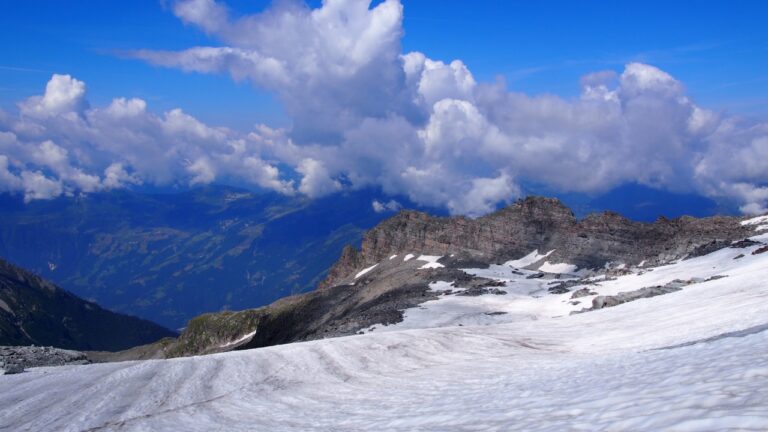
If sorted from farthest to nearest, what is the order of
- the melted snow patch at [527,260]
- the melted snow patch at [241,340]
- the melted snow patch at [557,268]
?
the melted snow patch at [241,340], the melted snow patch at [527,260], the melted snow patch at [557,268]

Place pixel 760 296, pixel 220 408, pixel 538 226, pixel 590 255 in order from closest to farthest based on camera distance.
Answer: pixel 220 408 → pixel 760 296 → pixel 590 255 → pixel 538 226

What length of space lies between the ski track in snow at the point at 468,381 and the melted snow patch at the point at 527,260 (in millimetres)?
87284

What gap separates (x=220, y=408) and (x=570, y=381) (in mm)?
11034

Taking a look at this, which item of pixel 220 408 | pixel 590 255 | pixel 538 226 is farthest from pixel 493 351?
pixel 538 226

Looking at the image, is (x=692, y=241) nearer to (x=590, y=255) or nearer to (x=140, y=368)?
(x=590, y=255)

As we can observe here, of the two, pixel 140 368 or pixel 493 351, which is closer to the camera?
pixel 140 368

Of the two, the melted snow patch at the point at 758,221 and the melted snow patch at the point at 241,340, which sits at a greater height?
the melted snow patch at the point at 758,221

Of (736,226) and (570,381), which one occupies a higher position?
(736,226)

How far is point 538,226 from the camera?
133 m

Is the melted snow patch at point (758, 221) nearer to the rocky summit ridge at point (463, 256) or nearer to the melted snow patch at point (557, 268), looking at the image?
the rocky summit ridge at point (463, 256)

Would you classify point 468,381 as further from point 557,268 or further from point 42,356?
point 557,268

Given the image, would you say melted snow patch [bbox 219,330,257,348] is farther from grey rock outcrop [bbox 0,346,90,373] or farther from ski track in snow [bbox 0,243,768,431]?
ski track in snow [bbox 0,243,768,431]

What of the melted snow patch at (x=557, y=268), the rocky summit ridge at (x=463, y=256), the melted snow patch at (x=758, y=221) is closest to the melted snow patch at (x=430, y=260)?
the rocky summit ridge at (x=463, y=256)

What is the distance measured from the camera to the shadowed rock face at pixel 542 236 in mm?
103062
